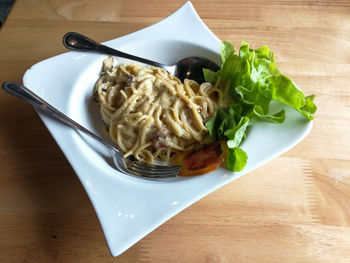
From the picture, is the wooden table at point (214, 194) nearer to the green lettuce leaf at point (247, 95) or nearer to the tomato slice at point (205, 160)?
the tomato slice at point (205, 160)

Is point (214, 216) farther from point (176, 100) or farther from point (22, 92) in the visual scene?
point (22, 92)

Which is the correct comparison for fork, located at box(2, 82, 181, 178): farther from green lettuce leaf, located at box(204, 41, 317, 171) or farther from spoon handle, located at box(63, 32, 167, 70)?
spoon handle, located at box(63, 32, 167, 70)

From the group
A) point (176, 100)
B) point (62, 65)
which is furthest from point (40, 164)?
point (176, 100)

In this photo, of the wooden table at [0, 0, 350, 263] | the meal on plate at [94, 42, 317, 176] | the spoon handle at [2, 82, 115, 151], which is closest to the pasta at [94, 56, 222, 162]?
the meal on plate at [94, 42, 317, 176]

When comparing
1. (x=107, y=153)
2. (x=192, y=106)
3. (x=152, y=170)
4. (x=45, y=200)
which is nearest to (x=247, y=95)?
(x=192, y=106)

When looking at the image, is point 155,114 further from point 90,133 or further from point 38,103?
point 38,103

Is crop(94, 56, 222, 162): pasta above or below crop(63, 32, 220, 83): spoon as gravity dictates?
below
